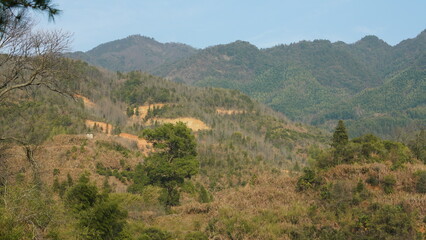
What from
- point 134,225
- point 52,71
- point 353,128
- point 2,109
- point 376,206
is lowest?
point 353,128

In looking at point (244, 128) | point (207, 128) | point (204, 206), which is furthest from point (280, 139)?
point (204, 206)

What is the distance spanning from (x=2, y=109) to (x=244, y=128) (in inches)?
3241

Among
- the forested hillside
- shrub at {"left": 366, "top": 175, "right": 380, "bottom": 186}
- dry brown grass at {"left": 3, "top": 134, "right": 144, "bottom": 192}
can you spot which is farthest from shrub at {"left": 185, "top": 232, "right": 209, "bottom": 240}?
dry brown grass at {"left": 3, "top": 134, "right": 144, "bottom": 192}

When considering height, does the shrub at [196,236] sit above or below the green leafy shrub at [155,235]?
below

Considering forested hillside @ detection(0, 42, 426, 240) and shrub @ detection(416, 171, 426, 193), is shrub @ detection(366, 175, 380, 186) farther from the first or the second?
shrub @ detection(416, 171, 426, 193)

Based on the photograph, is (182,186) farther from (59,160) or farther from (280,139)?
(280,139)

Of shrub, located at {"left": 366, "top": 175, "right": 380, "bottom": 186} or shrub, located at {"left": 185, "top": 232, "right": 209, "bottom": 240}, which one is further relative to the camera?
shrub, located at {"left": 366, "top": 175, "right": 380, "bottom": 186}

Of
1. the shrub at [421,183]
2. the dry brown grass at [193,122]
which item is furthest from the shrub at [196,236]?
the dry brown grass at [193,122]

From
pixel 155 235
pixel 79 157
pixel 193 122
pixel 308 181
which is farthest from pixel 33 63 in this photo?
pixel 193 122

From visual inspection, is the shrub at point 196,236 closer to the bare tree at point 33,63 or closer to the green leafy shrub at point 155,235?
the green leafy shrub at point 155,235

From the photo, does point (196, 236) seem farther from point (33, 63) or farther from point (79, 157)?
point (79, 157)

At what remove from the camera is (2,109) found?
538 inches

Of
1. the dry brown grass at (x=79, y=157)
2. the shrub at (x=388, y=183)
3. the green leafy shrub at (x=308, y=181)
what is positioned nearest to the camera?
the shrub at (x=388, y=183)

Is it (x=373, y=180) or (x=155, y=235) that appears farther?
(x=373, y=180)
